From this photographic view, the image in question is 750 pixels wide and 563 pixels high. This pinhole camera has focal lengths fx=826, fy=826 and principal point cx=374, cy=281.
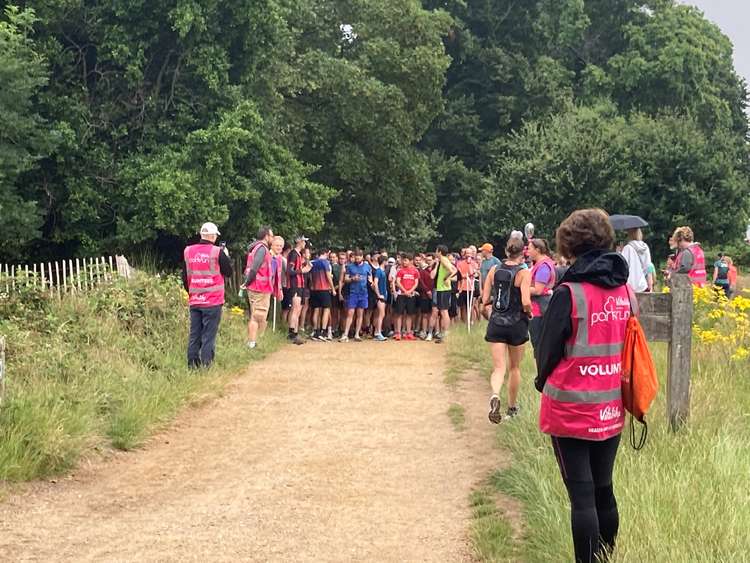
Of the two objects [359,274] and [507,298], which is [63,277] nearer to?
[359,274]

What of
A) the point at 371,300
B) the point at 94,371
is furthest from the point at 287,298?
the point at 94,371

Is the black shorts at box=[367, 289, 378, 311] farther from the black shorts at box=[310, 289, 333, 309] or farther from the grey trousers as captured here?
the grey trousers

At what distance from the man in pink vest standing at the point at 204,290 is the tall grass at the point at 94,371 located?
0.95 ft

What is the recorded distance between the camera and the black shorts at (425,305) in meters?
17.5

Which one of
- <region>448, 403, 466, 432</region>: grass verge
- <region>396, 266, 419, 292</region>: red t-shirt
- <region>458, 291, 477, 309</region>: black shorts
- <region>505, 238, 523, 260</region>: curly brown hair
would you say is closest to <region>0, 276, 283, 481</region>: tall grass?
<region>448, 403, 466, 432</region>: grass verge

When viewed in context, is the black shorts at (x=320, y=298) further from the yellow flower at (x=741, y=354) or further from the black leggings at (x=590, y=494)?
the black leggings at (x=590, y=494)

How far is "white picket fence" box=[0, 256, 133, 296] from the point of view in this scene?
10.6 metres

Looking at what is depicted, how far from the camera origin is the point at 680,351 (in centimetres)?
642

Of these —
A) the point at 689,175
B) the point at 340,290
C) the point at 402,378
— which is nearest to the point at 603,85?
the point at 689,175

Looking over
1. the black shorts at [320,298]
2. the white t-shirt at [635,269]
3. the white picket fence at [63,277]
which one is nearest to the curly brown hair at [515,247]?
the white t-shirt at [635,269]

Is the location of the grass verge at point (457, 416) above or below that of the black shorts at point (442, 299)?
below

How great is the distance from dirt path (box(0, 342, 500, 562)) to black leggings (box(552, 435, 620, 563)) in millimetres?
1015

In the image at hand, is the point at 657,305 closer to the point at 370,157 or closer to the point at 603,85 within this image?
the point at 370,157

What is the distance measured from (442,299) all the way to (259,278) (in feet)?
16.2
